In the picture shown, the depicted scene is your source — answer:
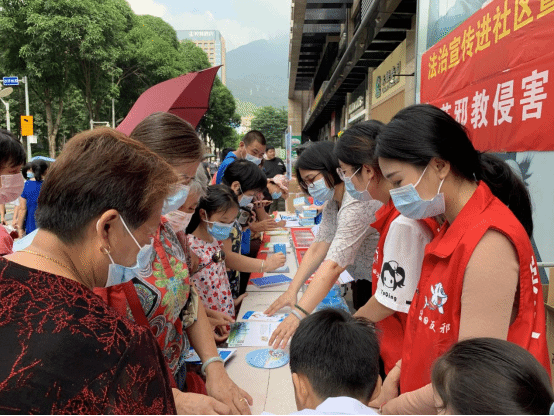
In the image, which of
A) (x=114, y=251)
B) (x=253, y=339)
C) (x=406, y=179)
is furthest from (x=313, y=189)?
(x=114, y=251)

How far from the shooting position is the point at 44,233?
804mm

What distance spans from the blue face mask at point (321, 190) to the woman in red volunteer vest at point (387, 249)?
445 mm

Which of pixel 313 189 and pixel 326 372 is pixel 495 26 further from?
pixel 326 372

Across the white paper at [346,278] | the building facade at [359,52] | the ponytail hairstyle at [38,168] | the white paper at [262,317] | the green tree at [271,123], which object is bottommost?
the white paper at [262,317]

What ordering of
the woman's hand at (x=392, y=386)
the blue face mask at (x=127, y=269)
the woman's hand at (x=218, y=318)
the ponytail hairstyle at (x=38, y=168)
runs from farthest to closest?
the ponytail hairstyle at (x=38, y=168), the woman's hand at (x=218, y=318), the woman's hand at (x=392, y=386), the blue face mask at (x=127, y=269)

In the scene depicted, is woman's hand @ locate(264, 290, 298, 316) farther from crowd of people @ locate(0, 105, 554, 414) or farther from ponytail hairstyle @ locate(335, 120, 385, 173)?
ponytail hairstyle @ locate(335, 120, 385, 173)

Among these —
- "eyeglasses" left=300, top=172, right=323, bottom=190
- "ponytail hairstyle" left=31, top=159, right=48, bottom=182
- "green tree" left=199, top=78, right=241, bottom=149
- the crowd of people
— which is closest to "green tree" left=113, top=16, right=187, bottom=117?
"green tree" left=199, top=78, right=241, bottom=149

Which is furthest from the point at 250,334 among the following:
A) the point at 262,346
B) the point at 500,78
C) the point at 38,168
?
the point at 38,168

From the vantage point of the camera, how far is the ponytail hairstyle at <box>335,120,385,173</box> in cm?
183

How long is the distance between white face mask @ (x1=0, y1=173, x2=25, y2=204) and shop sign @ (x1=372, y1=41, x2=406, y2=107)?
548cm

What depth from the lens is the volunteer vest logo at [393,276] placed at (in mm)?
1399

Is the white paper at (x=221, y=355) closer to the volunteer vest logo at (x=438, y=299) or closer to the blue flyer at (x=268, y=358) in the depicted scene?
the blue flyer at (x=268, y=358)

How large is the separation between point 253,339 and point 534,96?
6.00ft

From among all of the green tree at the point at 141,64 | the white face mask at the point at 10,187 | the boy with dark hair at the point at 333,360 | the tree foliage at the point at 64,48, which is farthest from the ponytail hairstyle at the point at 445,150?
the green tree at the point at 141,64
